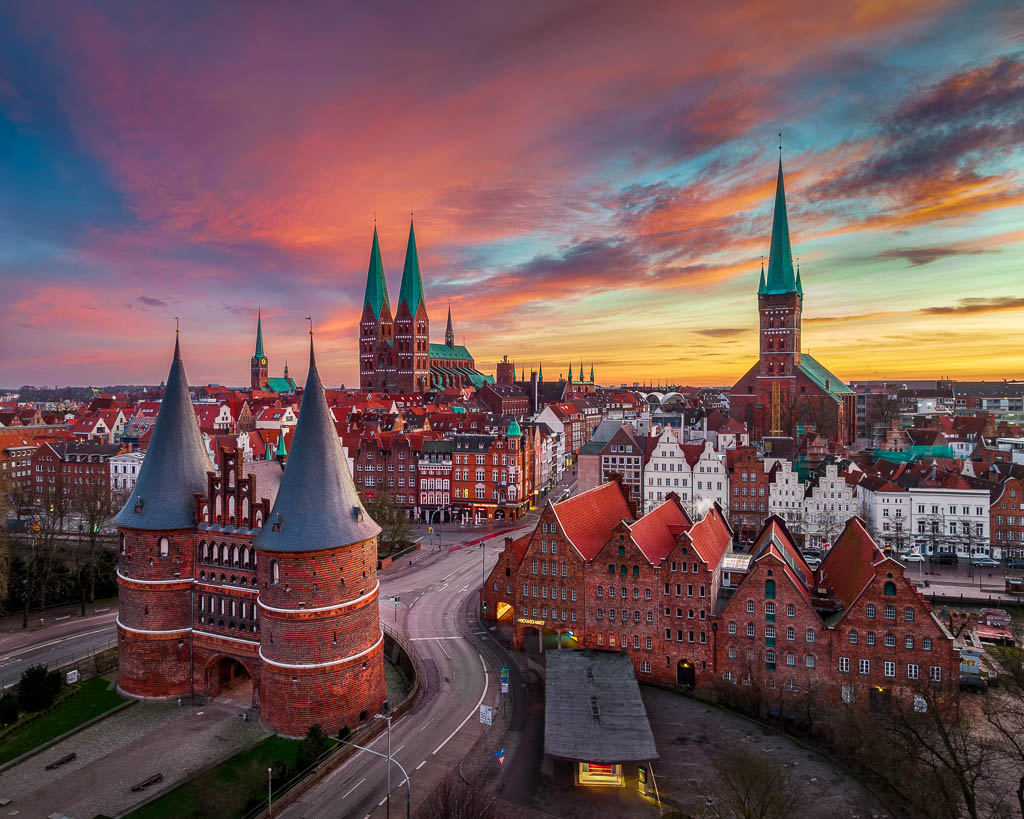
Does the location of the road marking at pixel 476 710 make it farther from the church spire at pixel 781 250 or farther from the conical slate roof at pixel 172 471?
the church spire at pixel 781 250

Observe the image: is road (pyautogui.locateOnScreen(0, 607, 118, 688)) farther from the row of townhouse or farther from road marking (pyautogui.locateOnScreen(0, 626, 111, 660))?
the row of townhouse

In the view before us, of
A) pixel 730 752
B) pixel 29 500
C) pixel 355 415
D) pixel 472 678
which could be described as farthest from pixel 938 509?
pixel 29 500

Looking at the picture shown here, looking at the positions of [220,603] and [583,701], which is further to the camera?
[220,603]

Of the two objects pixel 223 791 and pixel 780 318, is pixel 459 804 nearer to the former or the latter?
pixel 223 791

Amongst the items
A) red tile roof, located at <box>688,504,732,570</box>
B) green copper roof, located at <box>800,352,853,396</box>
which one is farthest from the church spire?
red tile roof, located at <box>688,504,732,570</box>

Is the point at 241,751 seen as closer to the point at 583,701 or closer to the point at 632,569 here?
the point at 583,701

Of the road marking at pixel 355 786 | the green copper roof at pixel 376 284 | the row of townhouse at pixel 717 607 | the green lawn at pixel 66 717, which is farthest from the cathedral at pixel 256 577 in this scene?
the green copper roof at pixel 376 284
